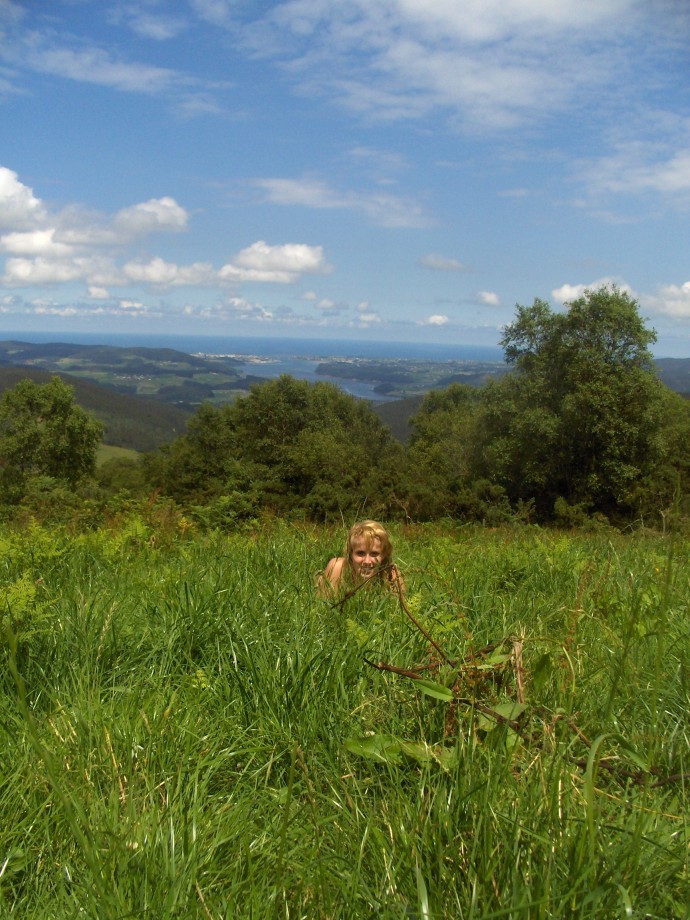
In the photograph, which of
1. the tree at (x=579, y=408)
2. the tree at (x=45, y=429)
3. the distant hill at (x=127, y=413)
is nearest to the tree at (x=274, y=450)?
the tree at (x=45, y=429)

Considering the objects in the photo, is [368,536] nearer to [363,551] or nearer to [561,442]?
[363,551]

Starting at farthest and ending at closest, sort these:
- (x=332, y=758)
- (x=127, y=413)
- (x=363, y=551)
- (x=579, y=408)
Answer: (x=127, y=413), (x=579, y=408), (x=363, y=551), (x=332, y=758)

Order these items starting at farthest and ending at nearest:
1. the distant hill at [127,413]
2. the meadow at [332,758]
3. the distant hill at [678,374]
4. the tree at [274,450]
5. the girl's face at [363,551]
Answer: the distant hill at [127,413] → the distant hill at [678,374] → the tree at [274,450] → the girl's face at [363,551] → the meadow at [332,758]

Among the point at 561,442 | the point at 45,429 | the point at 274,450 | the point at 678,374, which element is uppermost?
the point at 678,374

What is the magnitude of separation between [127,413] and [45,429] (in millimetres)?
111179

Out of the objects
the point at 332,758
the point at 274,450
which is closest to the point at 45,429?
the point at 274,450

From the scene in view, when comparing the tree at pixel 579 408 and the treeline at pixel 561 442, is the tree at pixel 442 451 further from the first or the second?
the tree at pixel 579 408

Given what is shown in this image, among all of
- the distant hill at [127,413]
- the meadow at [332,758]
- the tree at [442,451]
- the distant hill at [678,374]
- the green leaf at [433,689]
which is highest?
the distant hill at [678,374]

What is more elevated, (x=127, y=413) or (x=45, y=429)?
(x=45, y=429)

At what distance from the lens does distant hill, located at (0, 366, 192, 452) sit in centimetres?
13100

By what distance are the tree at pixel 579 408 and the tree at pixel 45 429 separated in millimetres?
27135

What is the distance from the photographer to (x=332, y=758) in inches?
83.8

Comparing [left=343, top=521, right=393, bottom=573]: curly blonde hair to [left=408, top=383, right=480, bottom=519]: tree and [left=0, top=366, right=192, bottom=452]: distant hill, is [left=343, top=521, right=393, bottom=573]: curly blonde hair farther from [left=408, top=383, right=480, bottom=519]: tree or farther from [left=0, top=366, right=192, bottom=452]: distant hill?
[left=0, top=366, right=192, bottom=452]: distant hill

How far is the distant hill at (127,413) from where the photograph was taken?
13100cm
